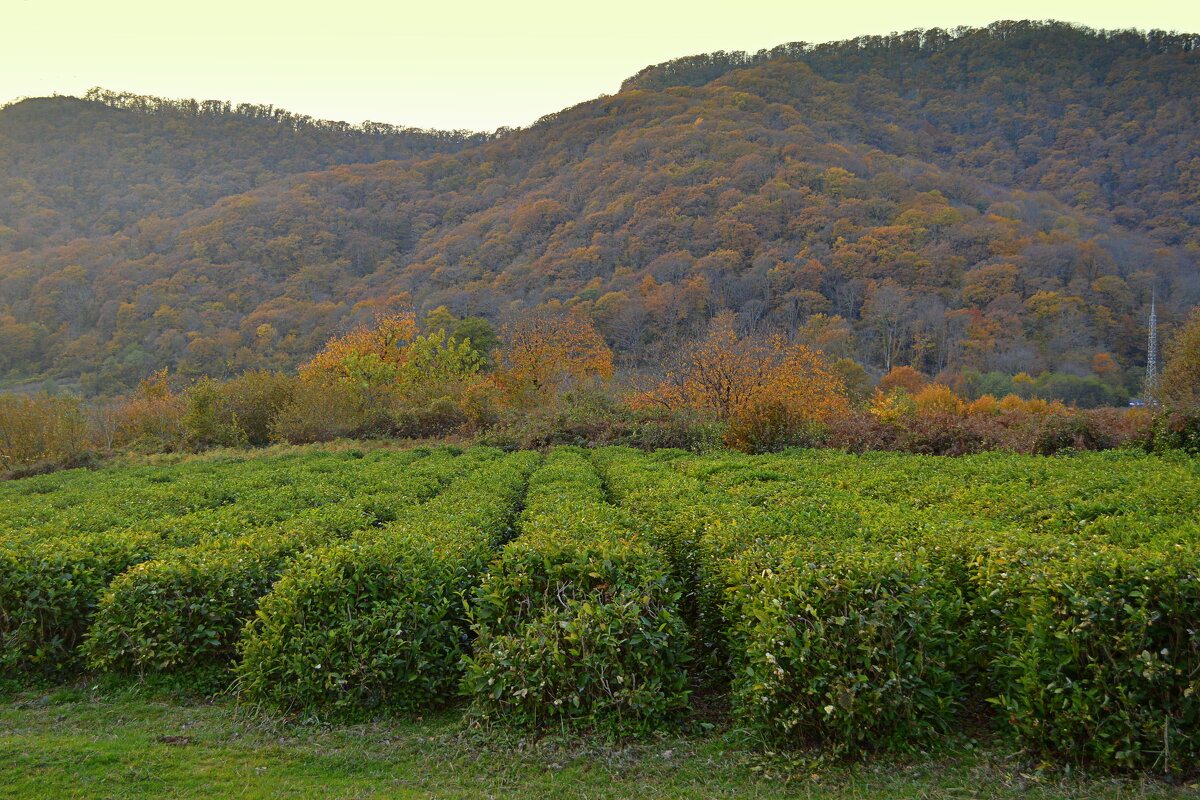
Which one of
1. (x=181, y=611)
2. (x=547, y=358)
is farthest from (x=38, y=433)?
(x=181, y=611)

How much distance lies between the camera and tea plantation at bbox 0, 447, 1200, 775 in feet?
13.5

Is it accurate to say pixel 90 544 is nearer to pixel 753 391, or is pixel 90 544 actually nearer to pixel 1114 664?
pixel 1114 664

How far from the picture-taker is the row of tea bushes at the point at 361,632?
17.3 feet

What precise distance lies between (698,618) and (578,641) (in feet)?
5.29

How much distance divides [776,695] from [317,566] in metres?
3.80

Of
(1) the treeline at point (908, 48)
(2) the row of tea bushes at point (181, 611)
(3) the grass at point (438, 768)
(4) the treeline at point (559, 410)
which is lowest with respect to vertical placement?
(4) the treeline at point (559, 410)

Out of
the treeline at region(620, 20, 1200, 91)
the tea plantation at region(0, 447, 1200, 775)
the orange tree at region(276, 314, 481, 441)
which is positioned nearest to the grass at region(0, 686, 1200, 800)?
the tea plantation at region(0, 447, 1200, 775)

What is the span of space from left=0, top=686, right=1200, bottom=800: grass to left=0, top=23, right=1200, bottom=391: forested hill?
50.0 metres

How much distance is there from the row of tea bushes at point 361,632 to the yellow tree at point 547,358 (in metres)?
25.8

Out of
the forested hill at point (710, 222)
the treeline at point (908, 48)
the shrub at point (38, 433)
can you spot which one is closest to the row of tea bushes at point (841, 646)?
the shrub at point (38, 433)

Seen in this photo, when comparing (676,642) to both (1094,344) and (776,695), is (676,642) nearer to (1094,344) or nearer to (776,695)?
(776,695)

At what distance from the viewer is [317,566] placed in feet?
18.7

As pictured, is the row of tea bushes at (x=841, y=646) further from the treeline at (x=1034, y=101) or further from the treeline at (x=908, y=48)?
the treeline at (x=908, y=48)

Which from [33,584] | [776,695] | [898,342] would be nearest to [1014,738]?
[776,695]
